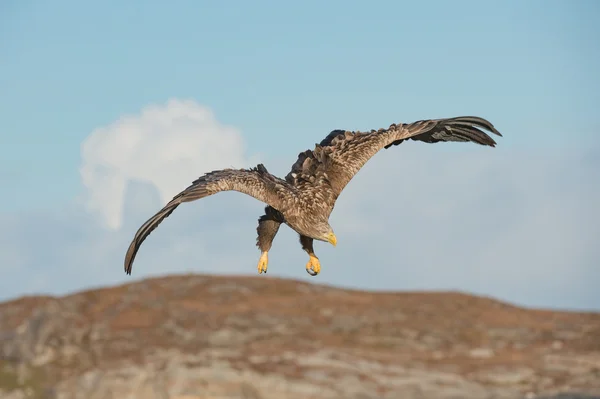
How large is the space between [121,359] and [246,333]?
3.94 metres

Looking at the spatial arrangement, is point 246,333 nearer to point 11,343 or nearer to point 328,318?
point 328,318

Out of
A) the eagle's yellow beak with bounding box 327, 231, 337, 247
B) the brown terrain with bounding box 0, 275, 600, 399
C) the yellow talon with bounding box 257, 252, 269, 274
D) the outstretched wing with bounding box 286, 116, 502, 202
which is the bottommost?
the brown terrain with bounding box 0, 275, 600, 399

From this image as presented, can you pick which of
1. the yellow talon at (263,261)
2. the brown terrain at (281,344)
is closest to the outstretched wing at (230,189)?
the yellow talon at (263,261)

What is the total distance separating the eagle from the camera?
21.0 meters

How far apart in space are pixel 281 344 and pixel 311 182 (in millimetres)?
7948

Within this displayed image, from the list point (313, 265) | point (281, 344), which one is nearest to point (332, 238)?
point (313, 265)

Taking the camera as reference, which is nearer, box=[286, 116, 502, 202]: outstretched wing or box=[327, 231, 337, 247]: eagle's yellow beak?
box=[327, 231, 337, 247]: eagle's yellow beak

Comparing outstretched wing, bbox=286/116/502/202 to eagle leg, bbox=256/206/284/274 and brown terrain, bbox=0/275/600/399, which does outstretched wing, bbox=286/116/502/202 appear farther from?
brown terrain, bbox=0/275/600/399

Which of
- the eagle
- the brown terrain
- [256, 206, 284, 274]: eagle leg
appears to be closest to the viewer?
the eagle

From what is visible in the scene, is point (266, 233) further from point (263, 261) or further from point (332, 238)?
point (332, 238)

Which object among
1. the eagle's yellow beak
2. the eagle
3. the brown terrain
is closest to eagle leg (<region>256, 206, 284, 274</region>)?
the eagle

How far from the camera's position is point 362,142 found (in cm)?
2341

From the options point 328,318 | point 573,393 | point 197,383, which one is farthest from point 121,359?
point 573,393

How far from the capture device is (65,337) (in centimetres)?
2389
